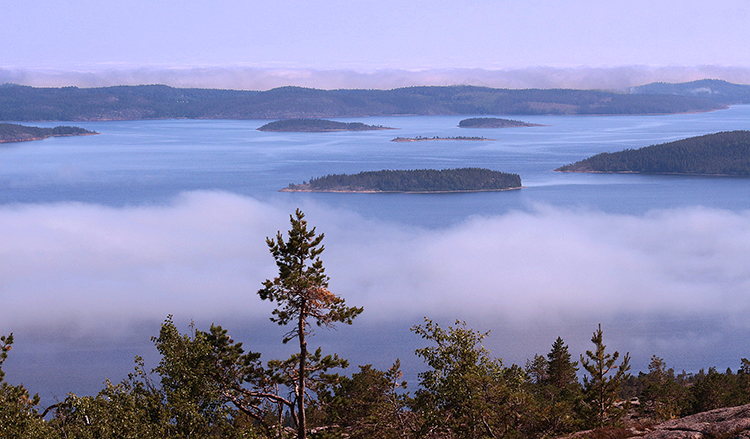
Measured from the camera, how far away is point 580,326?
103 metres

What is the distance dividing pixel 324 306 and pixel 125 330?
9590 cm

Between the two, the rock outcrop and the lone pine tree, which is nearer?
the lone pine tree

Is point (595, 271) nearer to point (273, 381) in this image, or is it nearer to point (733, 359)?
point (733, 359)

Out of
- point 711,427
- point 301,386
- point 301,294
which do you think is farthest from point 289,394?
point 711,427

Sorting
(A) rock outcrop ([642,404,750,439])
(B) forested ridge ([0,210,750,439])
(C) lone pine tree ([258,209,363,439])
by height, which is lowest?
(A) rock outcrop ([642,404,750,439])

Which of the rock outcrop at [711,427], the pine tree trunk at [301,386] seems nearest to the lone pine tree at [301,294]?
the pine tree trunk at [301,386]

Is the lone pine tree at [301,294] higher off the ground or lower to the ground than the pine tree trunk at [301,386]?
higher

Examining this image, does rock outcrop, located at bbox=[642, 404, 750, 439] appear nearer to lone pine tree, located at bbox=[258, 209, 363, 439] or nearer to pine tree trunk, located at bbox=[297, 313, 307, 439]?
lone pine tree, located at bbox=[258, 209, 363, 439]

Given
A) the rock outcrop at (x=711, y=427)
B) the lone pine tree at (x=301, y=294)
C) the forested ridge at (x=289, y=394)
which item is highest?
the lone pine tree at (x=301, y=294)

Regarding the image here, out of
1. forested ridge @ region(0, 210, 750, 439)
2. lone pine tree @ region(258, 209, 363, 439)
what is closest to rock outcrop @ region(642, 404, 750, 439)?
forested ridge @ region(0, 210, 750, 439)

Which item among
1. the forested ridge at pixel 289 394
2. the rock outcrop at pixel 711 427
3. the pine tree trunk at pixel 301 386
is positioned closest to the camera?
the forested ridge at pixel 289 394

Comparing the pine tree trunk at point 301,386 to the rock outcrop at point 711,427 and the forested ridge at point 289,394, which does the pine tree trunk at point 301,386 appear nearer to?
the forested ridge at point 289,394

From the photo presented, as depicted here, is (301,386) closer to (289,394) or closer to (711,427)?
(289,394)

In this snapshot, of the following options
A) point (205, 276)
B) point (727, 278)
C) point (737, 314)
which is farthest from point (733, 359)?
point (205, 276)
